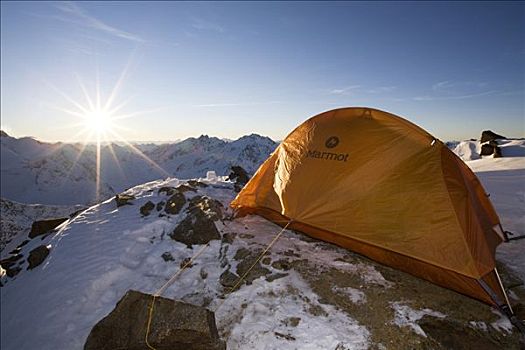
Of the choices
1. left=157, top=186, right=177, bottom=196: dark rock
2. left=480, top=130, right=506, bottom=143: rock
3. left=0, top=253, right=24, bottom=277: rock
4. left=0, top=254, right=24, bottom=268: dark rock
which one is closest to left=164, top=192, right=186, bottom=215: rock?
left=157, top=186, right=177, bottom=196: dark rock

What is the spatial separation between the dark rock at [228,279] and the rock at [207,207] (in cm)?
223

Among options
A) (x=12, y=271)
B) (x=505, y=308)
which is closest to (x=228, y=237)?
(x=505, y=308)

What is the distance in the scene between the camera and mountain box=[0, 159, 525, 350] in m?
4.64

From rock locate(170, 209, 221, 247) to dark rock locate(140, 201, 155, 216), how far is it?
1.73m

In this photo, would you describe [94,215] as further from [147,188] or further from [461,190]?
[461,190]

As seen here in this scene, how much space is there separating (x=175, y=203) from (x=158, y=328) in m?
4.99

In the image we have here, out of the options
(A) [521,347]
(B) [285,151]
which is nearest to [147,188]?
Result: (B) [285,151]

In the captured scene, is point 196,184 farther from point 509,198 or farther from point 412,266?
point 509,198

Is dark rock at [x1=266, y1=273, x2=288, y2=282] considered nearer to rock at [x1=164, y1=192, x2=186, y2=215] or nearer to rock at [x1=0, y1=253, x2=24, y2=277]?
rock at [x1=164, y1=192, x2=186, y2=215]

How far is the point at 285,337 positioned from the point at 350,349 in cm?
99

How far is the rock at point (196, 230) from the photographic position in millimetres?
7711

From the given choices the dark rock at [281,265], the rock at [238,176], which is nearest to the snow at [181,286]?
the dark rock at [281,265]

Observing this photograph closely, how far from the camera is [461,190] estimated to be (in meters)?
5.93

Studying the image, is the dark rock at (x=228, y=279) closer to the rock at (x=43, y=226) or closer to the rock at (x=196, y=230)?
the rock at (x=196, y=230)
